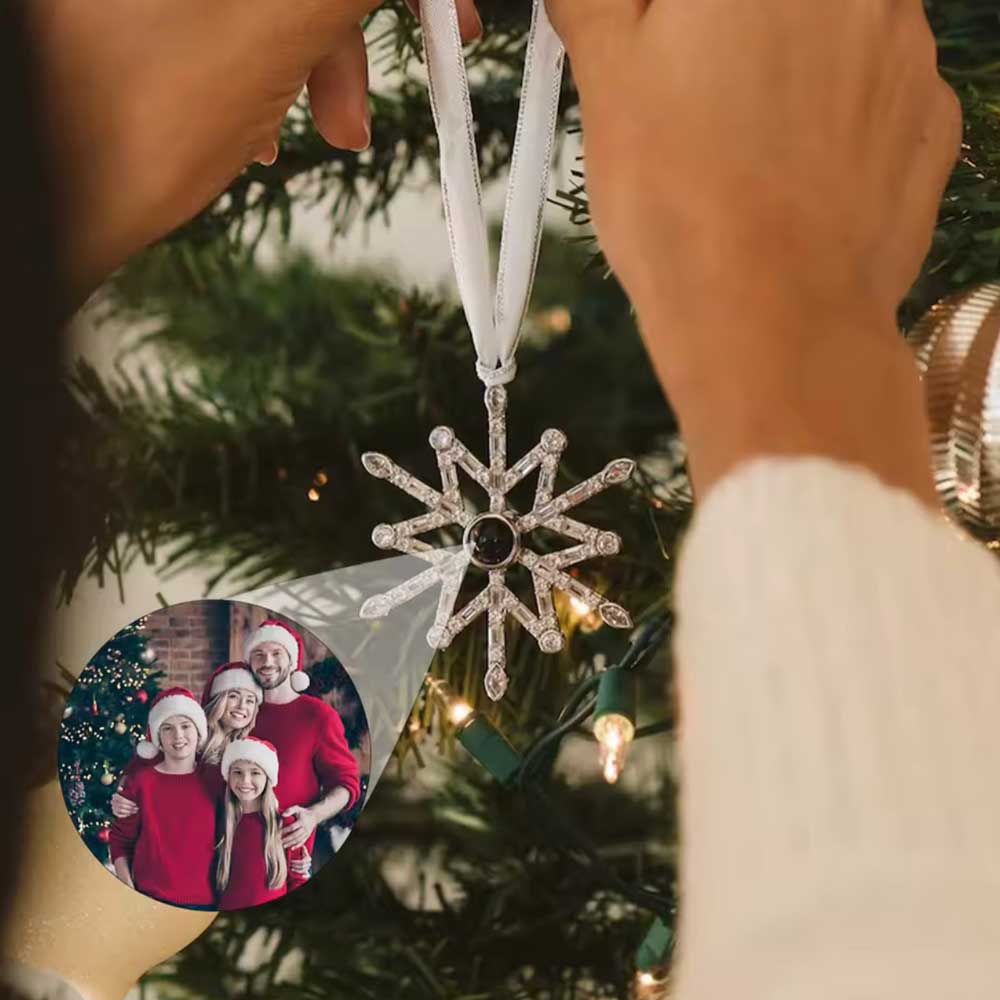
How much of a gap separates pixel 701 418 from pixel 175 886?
289 millimetres

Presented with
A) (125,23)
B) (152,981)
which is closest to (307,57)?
(125,23)

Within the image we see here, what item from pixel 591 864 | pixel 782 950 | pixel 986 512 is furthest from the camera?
pixel 591 864

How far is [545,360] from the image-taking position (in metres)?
0.62

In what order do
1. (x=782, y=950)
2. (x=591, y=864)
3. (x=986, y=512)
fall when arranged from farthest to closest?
(x=591, y=864), (x=986, y=512), (x=782, y=950)

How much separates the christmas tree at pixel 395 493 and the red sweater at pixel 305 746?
11 centimetres

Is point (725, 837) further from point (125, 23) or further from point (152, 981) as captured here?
point (152, 981)

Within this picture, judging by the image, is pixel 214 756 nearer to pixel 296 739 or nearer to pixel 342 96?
pixel 296 739

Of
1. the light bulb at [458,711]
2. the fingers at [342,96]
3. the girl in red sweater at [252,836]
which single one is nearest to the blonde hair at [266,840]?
the girl in red sweater at [252,836]

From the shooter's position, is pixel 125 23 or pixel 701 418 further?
pixel 125 23

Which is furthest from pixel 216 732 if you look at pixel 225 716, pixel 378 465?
pixel 378 465

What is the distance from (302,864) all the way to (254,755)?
43 millimetres

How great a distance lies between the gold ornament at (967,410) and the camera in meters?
0.32

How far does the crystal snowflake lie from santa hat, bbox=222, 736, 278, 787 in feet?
0.19

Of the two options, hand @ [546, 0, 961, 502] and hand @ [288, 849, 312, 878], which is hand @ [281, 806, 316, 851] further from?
hand @ [546, 0, 961, 502]
